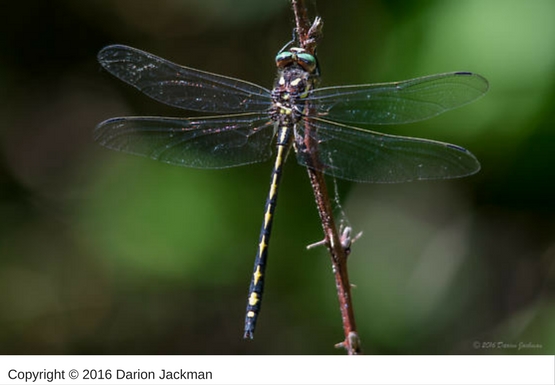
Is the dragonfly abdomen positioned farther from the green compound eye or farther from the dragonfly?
the green compound eye

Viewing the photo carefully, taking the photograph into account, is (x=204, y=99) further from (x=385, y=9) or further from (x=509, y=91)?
(x=509, y=91)

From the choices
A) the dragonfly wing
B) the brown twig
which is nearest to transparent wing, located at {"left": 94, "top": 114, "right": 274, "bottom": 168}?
the dragonfly wing

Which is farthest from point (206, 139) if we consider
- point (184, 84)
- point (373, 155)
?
point (373, 155)

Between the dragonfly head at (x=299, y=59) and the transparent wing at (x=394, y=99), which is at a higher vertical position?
the dragonfly head at (x=299, y=59)

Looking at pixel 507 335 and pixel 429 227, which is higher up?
pixel 429 227

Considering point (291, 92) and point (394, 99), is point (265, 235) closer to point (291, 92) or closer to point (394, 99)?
point (291, 92)

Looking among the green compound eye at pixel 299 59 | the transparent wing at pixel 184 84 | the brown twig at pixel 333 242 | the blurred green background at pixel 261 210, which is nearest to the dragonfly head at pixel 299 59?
the green compound eye at pixel 299 59

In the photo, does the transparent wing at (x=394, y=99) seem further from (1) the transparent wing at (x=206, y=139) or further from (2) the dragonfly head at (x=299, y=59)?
(1) the transparent wing at (x=206, y=139)

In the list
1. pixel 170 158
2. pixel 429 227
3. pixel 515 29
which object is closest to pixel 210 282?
pixel 170 158
